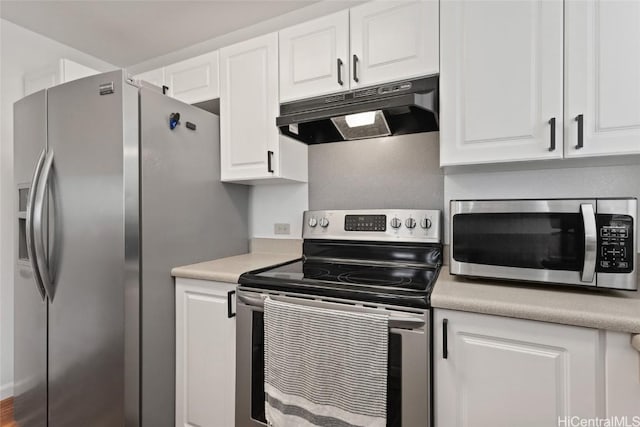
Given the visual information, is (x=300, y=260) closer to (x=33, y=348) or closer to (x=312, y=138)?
(x=312, y=138)

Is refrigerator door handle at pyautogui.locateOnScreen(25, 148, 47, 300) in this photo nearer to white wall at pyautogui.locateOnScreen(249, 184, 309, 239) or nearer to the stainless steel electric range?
the stainless steel electric range

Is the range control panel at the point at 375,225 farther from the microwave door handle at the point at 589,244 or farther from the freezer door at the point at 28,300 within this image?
the freezer door at the point at 28,300

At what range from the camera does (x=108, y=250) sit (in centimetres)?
139

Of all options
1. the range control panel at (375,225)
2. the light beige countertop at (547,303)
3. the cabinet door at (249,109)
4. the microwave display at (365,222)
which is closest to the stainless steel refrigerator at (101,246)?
the cabinet door at (249,109)

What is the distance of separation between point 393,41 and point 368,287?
1.13 metres

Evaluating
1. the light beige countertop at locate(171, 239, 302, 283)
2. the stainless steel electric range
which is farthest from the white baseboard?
the stainless steel electric range

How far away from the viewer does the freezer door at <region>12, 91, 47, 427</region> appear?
1597 millimetres

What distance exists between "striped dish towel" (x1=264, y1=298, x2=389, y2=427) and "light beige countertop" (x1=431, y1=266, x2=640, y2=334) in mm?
265

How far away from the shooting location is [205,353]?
1.55m

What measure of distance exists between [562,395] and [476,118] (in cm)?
102

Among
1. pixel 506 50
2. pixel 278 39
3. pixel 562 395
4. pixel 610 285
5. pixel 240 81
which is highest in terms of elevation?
pixel 278 39

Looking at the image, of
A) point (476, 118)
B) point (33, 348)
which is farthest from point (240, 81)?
point (33, 348)

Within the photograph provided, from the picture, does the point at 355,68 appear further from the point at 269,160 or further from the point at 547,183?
the point at 547,183

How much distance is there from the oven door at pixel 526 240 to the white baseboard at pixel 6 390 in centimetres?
286
